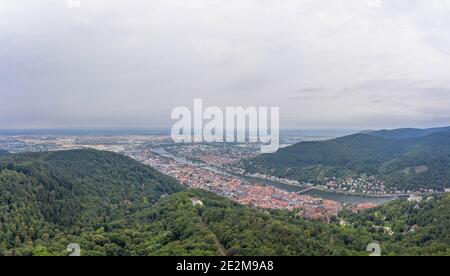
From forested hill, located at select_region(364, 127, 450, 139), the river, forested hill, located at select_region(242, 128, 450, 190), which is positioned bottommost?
the river

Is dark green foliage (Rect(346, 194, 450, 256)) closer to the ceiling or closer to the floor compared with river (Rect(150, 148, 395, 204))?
closer to the ceiling

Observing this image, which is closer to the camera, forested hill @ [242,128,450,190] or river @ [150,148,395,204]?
river @ [150,148,395,204]

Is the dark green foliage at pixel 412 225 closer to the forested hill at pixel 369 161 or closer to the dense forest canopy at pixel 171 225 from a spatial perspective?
the dense forest canopy at pixel 171 225

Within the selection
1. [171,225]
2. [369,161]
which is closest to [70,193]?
[171,225]

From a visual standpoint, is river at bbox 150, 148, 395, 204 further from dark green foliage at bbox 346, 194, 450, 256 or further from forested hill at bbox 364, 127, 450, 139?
forested hill at bbox 364, 127, 450, 139

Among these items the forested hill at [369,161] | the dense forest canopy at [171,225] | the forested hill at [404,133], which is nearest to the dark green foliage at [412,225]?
the dense forest canopy at [171,225]

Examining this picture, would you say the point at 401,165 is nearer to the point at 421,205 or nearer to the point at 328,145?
the point at 328,145

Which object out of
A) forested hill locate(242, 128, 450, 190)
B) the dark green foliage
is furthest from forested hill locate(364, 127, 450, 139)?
the dark green foliage
